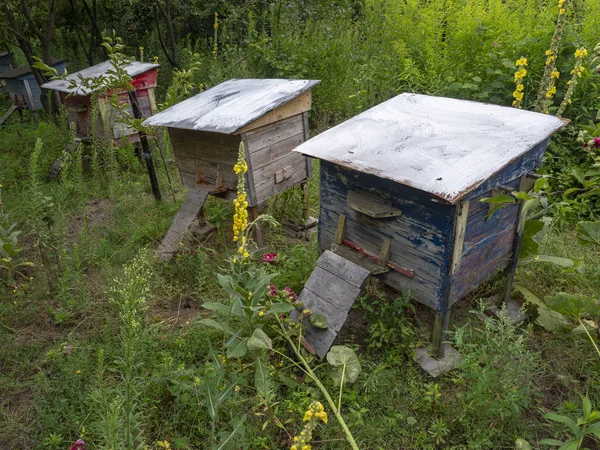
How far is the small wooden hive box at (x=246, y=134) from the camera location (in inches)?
145

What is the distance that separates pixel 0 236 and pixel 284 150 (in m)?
2.69

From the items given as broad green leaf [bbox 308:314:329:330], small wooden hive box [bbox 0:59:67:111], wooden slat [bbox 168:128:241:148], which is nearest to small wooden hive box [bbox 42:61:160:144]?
wooden slat [bbox 168:128:241:148]

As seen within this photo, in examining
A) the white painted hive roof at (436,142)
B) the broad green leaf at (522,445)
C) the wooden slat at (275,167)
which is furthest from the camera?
the wooden slat at (275,167)

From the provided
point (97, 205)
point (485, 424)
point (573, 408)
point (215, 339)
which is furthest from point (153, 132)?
point (573, 408)

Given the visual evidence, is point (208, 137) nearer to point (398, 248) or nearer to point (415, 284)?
point (398, 248)

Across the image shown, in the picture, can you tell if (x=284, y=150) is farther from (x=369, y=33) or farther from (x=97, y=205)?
(x=369, y=33)

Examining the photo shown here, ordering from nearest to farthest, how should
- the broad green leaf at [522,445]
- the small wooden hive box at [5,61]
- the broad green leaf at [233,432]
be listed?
the broad green leaf at [233,432], the broad green leaf at [522,445], the small wooden hive box at [5,61]

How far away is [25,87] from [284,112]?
21.2 ft

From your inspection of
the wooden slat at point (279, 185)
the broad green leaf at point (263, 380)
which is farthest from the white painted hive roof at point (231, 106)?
the broad green leaf at point (263, 380)

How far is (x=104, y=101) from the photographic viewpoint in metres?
5.58

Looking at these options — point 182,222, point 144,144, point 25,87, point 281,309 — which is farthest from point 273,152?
point 25,87

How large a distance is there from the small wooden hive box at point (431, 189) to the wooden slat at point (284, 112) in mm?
799

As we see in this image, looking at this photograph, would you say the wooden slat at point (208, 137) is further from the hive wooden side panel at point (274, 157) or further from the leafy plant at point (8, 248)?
the leafy plant at point (8, 248)

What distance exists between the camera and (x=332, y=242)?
329 cm
